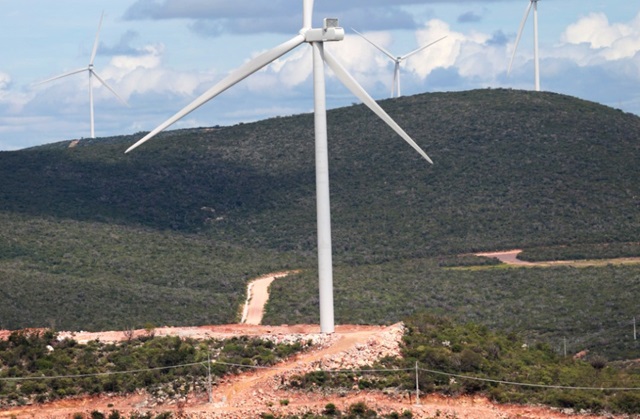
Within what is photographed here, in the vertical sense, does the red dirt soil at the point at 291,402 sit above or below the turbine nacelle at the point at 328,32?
below

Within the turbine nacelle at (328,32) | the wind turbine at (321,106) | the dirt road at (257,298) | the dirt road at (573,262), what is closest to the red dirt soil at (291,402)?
the wind turbine at (321,106)

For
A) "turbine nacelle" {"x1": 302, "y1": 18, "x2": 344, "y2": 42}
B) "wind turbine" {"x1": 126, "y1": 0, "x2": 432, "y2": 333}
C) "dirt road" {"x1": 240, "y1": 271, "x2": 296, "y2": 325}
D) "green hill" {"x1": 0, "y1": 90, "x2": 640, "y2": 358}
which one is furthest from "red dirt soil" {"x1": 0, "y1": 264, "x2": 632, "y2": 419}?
"green hill" {"x1": 0, "y1": 90, "x2": 640, "y2": 358}

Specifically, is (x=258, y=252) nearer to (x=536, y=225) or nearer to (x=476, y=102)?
(x=536, y=225)

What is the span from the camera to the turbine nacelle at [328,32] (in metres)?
58.0

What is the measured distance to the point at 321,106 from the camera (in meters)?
57.8

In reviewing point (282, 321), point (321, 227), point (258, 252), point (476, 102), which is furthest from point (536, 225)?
point (321, 227)

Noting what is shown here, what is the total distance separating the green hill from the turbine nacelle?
3952cm

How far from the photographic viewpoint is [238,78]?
5800 centimetres

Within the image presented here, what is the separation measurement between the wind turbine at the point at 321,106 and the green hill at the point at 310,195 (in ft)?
126

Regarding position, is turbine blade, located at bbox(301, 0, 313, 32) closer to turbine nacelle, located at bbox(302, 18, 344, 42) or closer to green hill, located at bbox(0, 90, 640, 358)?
turbine nacelle, located at bbox(302, 18, 344, 42)

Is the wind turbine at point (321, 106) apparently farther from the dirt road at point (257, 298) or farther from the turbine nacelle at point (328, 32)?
the dirt road at point (257, 298)

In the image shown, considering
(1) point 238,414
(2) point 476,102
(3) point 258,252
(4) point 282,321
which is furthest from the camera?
(2) point 476,102

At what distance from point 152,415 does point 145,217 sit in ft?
317

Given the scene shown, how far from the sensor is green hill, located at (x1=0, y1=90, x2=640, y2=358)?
11788 cm
